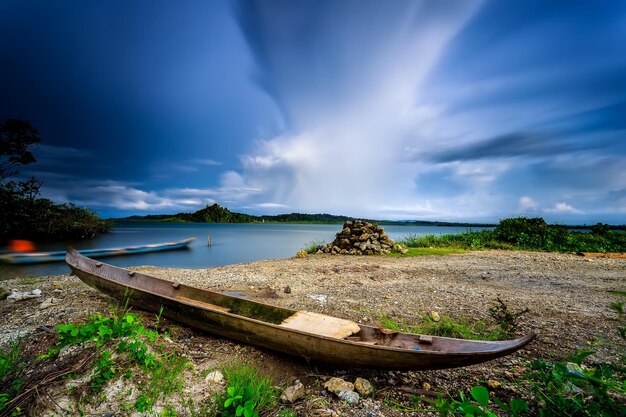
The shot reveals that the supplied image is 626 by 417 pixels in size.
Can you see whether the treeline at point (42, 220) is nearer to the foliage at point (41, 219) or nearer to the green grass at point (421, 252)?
the foliage at point (41, 219)

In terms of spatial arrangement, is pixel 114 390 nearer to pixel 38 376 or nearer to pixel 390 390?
pixel 38 376

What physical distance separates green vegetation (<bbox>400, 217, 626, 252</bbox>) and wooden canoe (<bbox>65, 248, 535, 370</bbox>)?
14.7 m

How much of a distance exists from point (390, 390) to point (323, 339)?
1.00 meters

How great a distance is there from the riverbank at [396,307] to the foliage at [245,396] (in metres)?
0.35

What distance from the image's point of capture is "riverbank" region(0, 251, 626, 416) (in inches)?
128

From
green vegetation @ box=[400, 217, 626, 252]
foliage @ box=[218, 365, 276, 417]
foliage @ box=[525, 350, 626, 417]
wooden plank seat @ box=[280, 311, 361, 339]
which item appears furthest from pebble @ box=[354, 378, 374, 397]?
green vegetation @ box=[400, 217, 626, 252]

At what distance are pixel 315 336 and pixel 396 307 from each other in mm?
3302

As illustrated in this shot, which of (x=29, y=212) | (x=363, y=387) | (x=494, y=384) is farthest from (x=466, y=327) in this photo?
(x=29, y=212)

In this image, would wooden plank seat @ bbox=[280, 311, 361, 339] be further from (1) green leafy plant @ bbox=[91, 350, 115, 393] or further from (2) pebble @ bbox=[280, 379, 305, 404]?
(1) green leafy plant @ bbox=[91, 350, 115, 393]

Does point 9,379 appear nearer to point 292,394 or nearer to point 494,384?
point 292,394

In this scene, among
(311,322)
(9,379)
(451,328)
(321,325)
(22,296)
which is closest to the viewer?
(9,379)

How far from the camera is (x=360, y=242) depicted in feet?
48.7

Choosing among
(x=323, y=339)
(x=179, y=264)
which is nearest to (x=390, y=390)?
(x=323, y=339)

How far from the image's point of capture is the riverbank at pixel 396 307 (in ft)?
10.7
